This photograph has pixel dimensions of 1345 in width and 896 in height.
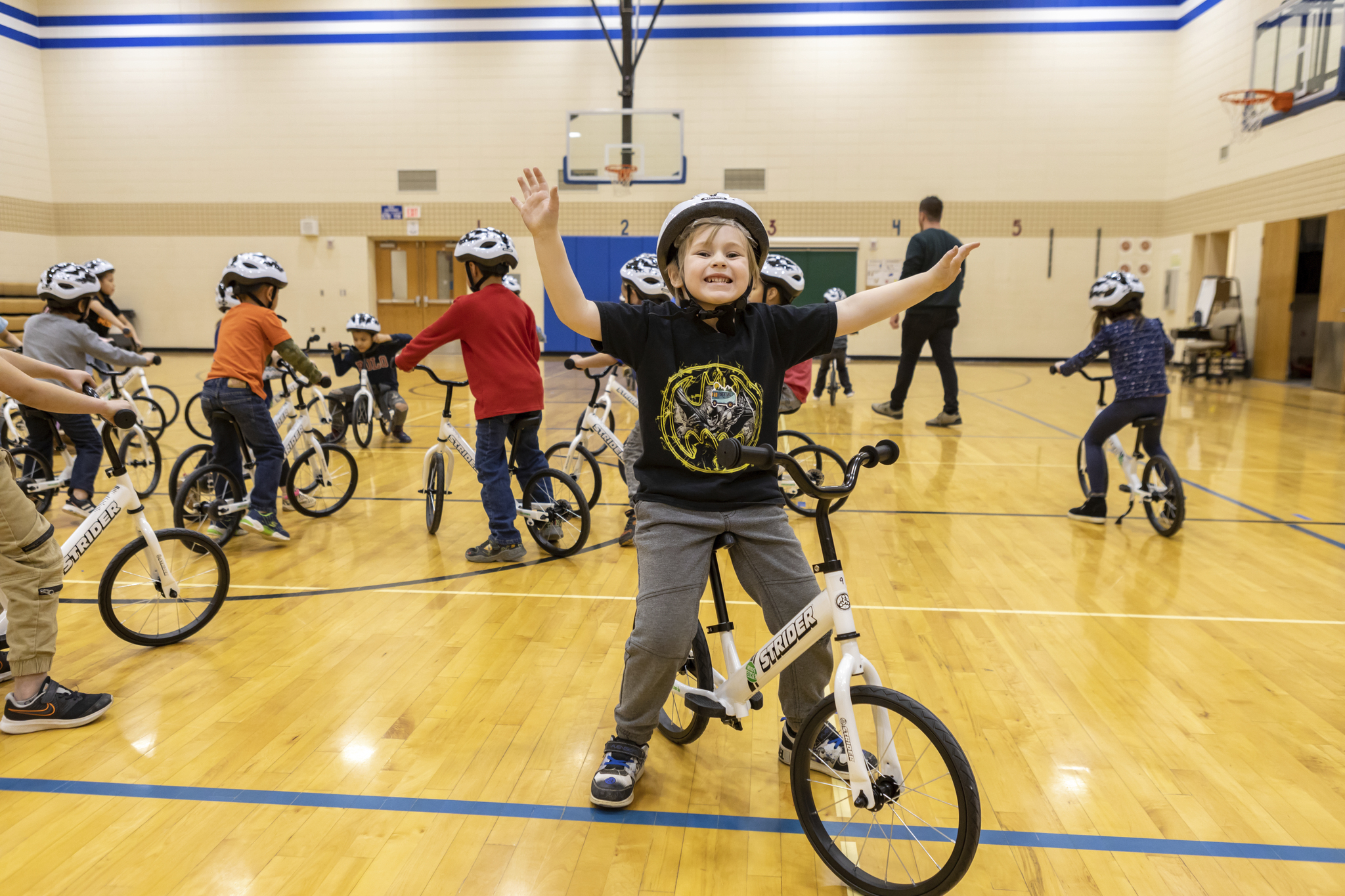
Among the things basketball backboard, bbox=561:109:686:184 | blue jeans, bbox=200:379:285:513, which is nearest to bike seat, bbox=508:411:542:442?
blue jeans, bbox=200:379:285:513

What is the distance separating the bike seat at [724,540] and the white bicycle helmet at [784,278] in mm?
2854

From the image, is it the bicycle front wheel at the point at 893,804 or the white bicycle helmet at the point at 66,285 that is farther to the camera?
the white bicycle helmet at the point at 66,285

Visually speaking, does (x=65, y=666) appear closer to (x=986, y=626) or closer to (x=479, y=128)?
(x=986, y=626)

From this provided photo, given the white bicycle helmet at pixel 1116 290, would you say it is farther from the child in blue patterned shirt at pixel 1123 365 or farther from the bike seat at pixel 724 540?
the bike seat at pixel 724 540

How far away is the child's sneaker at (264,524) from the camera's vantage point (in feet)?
16.2

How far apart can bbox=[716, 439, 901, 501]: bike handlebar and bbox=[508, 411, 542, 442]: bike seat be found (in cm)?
294

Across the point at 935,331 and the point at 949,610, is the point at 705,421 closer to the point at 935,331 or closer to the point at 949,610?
the point at 949,610

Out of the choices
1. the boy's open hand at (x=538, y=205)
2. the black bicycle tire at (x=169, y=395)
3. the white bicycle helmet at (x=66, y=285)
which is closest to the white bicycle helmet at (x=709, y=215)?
the boy's open hand at (x=538, y=205)

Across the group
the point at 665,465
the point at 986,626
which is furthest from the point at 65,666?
the point at 986,626

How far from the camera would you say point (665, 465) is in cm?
230

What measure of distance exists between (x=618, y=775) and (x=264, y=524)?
3382 mm

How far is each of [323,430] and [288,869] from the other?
289 inches

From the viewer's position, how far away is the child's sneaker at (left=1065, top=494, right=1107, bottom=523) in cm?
558

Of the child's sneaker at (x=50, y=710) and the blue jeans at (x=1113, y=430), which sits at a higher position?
the blue jeans at (x=1113, y=430)
